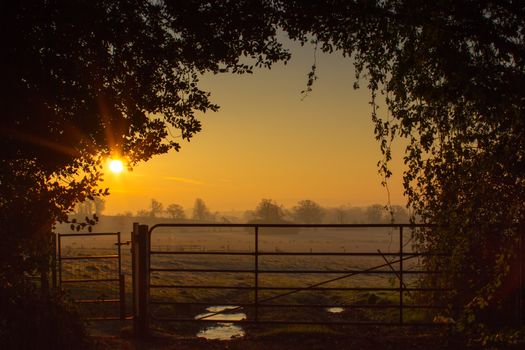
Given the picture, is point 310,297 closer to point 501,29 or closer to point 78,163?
point 78,163

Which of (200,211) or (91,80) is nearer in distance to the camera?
(91,80)

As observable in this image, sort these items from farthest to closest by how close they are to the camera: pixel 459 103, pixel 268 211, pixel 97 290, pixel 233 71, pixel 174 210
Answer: pixel 174 210 < pixel 268 211 < pixel 97 290 < pixel 233 71 < pixel 459 103

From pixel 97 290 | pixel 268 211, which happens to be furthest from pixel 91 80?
pixel 268 211

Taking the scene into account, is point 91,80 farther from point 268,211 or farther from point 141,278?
point 268,211

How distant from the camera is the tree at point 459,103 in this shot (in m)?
4.46

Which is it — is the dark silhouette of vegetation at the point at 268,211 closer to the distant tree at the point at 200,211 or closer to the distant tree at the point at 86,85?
the distant tree at the point at 200,211

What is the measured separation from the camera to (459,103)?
4.73m

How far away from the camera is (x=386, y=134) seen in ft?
16.9

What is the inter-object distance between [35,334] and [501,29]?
547 cm

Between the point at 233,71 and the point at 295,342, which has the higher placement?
the point at 233,71

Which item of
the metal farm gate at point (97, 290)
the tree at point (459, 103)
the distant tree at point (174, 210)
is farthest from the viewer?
the distant tree at point (174, 210)

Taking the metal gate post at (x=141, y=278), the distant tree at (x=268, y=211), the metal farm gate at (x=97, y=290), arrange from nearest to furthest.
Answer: the metal gate post at (x=141, y=278)
the metal farm gate at (x=97, y=290)
the distant tree at (x=268, y=211)

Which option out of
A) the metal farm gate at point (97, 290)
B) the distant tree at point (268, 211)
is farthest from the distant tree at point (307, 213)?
the metal farm gate at point (97, 290)

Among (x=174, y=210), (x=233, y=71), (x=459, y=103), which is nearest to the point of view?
(x=459, y=103)
